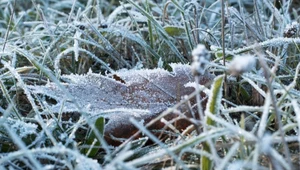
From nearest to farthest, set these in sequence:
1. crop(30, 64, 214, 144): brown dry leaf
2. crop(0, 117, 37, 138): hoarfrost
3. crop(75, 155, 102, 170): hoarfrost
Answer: crop(75, 155, 102, 170): hoarfrost, crop(0, 117, 37, 138): hoarfrost, crop(30, 64, 214, 144): brown dry leaf

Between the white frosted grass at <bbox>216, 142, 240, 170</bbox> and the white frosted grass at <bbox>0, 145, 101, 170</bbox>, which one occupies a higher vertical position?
the white frosted grass at <bbox>216, 142, 240, 170</bbox>

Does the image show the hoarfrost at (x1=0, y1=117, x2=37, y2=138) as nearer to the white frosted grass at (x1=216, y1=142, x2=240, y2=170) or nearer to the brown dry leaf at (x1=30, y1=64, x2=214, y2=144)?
the brown dry leaf at (x1=30, y1=64, x2=214, y2=144)

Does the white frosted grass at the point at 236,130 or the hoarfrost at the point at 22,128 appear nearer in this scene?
the white frosted grass at the point at 236,130

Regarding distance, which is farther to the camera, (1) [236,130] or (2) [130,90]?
(2) [130,90]

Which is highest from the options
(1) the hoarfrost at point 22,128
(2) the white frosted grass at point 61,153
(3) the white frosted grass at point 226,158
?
(3) the white frosted grass at point 226,158

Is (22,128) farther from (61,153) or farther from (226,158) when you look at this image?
(226,158)

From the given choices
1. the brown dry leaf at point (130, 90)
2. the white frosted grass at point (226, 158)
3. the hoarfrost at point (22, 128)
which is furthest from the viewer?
the brown dry leaf at point (130, 90)

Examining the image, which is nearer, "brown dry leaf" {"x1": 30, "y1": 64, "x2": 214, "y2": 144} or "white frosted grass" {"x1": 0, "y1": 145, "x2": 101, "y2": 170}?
"white frosted grass" {"x1": 0, "y1": 145, "x2": 101, "y2": 170}

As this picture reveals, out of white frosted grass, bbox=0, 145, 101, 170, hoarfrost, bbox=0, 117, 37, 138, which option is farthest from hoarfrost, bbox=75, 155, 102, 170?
hoarfrost, bbox=0, 117, 37, 138

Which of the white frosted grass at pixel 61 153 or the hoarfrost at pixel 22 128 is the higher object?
the white frosted grass at pixel 61 153

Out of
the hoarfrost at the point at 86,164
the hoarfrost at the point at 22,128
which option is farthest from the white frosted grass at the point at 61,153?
the hoarfrost at the point at 22,128

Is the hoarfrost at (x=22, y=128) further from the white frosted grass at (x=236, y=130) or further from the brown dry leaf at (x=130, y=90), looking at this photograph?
the white frosted grass at (x=236, y=130)

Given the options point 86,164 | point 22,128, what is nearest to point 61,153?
point 86,164
